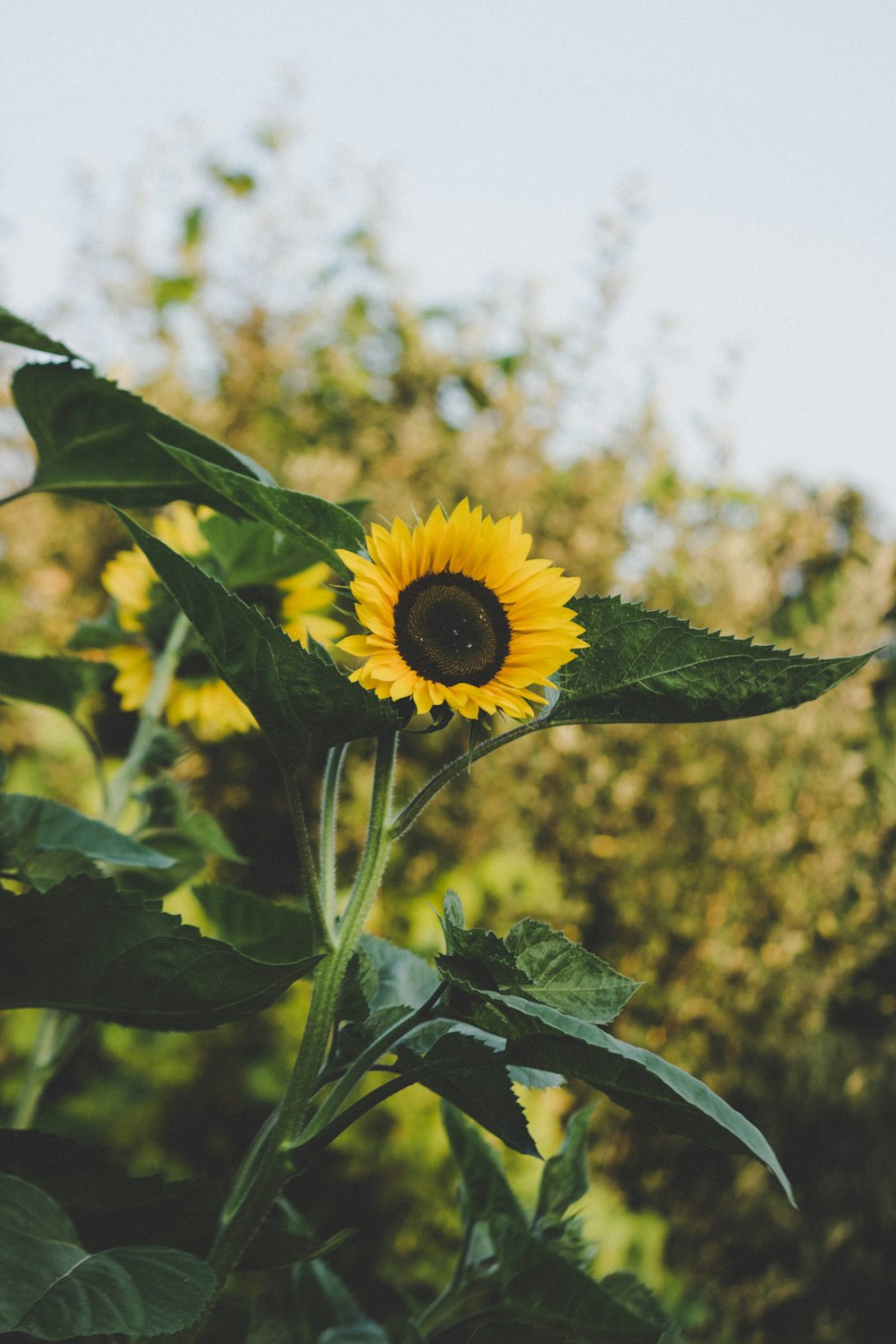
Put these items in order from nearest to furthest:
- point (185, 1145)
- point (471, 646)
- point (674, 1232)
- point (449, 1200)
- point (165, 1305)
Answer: point (165, 1305)
point (471, 646)
point (449, 1200)
point (185, 1145)
point (674, 1232)

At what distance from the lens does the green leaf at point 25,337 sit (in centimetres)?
50

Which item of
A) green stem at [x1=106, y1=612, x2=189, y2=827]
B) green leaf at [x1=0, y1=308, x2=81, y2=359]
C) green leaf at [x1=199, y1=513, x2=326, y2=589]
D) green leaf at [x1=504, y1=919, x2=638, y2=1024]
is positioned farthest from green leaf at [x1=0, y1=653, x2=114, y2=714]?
green leaf at [x1=504, y1=919, x2=638, y2=1024]

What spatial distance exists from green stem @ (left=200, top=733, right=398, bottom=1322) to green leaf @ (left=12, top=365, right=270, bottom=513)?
20cm

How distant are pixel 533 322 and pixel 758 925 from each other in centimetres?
177

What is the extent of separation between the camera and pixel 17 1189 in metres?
0.41

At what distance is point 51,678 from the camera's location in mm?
767

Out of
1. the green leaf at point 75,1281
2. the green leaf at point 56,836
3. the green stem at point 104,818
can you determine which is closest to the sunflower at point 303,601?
the green stem at point 104,818

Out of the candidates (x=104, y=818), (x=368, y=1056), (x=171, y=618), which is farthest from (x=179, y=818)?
(x=368, y=1056)

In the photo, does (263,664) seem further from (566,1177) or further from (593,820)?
(593,820)

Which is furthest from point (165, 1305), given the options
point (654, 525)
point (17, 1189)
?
point (654, 525)

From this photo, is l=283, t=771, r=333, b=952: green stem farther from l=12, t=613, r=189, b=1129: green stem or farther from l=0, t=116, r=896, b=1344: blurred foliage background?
l=0, t=116, r=896, b=1344: blurred foliage background

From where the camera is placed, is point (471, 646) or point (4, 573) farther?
point (4, 573)

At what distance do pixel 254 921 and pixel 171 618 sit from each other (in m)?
0.33

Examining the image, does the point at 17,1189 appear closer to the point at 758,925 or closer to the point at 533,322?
the point at 758,925
